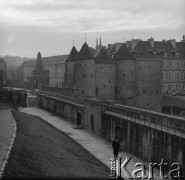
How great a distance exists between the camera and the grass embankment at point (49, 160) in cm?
1492

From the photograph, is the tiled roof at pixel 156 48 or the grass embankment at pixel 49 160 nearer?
the grass embankment at pixel 49 160

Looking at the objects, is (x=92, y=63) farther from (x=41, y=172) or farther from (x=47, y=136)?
(x=41, y=172)

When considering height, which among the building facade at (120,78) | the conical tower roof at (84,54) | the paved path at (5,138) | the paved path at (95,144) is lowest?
the paved path at (95,144)

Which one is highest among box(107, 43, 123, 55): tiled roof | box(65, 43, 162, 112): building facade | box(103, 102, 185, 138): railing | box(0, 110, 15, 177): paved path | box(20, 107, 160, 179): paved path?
box(107, 43, 123, 55): tiled roof

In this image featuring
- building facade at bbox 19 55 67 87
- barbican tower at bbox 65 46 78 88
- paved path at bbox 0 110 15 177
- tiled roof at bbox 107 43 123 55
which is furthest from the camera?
building facade at bbox 19 55 67 87

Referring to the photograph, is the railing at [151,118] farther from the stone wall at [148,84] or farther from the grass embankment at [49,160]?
the stone wall at [148,84]

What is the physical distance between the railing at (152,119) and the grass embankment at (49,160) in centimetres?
370

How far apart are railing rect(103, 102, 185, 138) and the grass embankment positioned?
12.1ft

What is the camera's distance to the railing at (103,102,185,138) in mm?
18203

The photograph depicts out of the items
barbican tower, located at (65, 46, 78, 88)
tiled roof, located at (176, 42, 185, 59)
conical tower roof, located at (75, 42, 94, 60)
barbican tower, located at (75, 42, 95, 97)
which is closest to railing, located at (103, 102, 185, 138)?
barbican tower, located at (75, 42, 95, 97)

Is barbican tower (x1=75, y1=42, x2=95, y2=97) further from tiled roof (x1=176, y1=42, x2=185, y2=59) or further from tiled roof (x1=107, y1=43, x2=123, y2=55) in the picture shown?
tiled roof (x1=176, y1=42, x2=185, y2=59)

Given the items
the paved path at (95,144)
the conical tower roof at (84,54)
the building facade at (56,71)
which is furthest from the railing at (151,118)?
the building facade at (56,71)

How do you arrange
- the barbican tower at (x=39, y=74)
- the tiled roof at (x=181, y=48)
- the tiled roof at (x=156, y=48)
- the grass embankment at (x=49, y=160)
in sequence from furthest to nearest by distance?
the barbican tower at (x=39, y=74)
the tiled roof at (x=181, y=48)
the tiled roof at (x=156, y=48)
the grass embankment at (x=49, y=160)

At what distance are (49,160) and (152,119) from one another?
706cm
